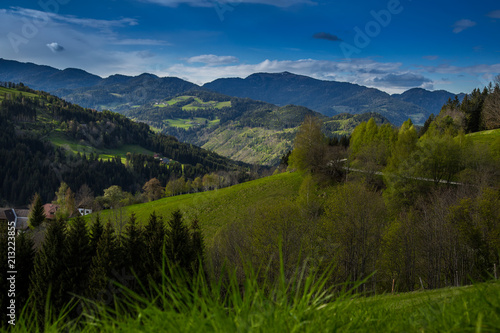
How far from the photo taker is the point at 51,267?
32.6m

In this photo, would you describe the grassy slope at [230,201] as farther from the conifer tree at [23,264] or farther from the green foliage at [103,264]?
the conifer tree at [23,264]

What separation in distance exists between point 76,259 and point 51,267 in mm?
2807

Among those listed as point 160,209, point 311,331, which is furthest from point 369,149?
point 311,331

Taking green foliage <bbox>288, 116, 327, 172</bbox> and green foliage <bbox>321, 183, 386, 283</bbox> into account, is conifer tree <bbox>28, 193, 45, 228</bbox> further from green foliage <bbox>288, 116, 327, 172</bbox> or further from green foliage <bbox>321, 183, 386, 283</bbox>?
green foliage <bbox>321, 183, 386, 283</bbox>

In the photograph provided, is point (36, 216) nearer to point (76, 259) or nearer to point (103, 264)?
point (76, 259)

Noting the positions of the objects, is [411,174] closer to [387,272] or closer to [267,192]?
[387,272]

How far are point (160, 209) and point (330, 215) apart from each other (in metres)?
54.0

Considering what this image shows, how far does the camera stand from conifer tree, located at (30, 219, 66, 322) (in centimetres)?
3073

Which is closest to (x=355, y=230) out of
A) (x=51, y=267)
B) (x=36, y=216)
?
(x=51, y=267)

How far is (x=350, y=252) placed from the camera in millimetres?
34281

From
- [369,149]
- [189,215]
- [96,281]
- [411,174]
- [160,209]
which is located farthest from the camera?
[160,209]

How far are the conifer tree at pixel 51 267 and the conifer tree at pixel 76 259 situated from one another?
2.13 ft

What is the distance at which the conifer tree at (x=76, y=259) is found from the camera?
111ft

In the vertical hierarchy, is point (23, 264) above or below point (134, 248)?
below
